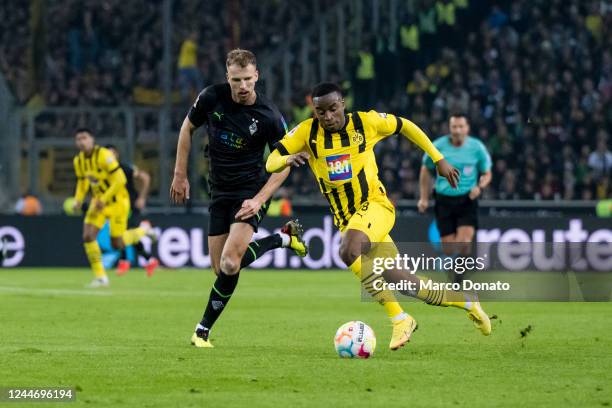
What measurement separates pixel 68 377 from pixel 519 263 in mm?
13188

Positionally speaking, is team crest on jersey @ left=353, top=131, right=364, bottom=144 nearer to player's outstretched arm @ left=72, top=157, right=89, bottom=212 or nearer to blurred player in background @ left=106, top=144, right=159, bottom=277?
player's outstretched arm @ left=72, top=157, right=89, bottom=212

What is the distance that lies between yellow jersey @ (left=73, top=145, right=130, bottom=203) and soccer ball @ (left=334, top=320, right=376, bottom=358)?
9.79 meters

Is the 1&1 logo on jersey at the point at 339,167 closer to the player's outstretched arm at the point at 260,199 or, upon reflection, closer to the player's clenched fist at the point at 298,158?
the player's outstretched arm at the point at 260,199

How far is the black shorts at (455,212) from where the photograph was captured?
1680cm

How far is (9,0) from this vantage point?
34562mm

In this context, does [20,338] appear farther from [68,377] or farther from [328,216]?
[328,216]

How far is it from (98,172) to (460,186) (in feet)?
17.3

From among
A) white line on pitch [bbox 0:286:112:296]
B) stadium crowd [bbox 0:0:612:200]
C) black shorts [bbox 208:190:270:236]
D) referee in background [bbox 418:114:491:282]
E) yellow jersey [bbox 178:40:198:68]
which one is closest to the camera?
black shorts [bbox 208:190:270:236]

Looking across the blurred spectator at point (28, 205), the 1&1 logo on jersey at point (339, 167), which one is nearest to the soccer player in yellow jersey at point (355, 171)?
the 1&1 logo on jersey at point (339, 167)

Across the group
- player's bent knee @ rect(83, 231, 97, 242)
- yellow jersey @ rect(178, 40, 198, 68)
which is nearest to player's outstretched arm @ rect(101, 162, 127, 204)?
player's bent knee @ rect(83, 231, 97, 242)

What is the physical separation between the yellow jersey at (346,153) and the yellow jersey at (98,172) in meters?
9.01

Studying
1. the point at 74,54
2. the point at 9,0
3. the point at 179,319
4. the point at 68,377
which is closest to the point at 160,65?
the point at 74,54

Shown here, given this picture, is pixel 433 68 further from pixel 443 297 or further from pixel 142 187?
pixel 443 297

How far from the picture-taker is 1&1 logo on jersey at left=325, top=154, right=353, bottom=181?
10.2 m
